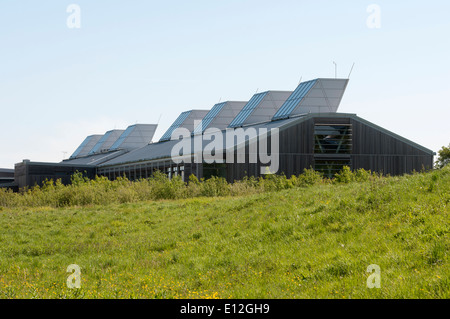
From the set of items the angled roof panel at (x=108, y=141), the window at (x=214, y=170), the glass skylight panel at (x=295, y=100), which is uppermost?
the glass skylight panel at (x=295, y=100)

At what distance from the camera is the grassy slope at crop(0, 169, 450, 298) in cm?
789

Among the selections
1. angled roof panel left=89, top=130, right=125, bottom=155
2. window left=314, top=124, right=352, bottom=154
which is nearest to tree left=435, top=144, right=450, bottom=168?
window left=314, top=124, right=352, bottom=154

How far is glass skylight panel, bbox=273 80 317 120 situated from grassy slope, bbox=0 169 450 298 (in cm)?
2746

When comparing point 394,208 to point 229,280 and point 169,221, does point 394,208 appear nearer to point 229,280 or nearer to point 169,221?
point 229,280

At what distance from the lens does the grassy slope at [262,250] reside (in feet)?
25.9

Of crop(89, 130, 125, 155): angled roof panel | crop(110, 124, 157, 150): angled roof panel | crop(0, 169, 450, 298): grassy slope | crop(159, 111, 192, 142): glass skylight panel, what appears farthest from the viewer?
crop(89, 130, 125, 155): angled roof panel

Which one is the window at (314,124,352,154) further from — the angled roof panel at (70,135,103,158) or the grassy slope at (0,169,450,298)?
the angled roof panel at (70,135,103,158)

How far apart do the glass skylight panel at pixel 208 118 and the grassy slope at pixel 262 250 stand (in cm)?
3801

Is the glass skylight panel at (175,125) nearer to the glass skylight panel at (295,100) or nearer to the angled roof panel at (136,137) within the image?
the angled roof panel at (136,137)

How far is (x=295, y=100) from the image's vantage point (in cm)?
4506

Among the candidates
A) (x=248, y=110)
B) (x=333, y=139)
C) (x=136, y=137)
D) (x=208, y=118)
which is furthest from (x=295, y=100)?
(x=136, y=137)

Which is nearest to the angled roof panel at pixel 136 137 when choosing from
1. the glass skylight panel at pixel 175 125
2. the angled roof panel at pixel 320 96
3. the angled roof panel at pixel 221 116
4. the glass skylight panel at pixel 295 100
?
the glass skylight panel at pixel 175 125

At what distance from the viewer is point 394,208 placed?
10.8 m
